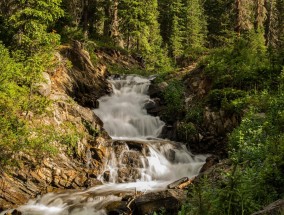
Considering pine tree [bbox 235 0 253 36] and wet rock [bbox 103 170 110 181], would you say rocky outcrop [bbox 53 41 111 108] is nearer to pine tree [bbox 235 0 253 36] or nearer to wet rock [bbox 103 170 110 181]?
wet rock [bbox 103 170 110 181]

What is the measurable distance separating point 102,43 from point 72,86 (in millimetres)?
12714

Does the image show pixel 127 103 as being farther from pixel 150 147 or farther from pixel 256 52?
pixel 256 52

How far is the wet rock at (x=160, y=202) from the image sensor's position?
9.74 m

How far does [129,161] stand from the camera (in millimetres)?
16391

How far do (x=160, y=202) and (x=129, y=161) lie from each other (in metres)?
6.58

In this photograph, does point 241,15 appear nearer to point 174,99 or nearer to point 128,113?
point 174,99

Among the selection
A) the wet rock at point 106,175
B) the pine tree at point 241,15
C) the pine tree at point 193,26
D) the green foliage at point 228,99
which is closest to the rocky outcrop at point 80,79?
the wet rock at point 106,175

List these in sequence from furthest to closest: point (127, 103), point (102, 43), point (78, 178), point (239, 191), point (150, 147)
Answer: point (102, 43) → point (127, 103) → point (150, 147) → point (78, 178) → point (239, 191)

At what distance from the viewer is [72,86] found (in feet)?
70.2

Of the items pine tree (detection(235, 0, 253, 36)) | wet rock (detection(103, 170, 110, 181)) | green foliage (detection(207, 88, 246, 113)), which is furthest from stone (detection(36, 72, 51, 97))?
pine tree (detection(235, 0, 253, 36))

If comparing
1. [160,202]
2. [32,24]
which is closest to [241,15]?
[32,24]

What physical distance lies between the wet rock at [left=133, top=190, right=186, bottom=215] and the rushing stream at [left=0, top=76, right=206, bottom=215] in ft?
3.25

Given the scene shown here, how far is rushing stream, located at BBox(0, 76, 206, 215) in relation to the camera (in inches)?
505

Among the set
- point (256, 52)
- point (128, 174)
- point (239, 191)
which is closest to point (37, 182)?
point (128, 174)
